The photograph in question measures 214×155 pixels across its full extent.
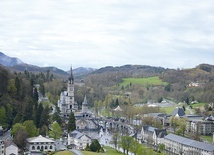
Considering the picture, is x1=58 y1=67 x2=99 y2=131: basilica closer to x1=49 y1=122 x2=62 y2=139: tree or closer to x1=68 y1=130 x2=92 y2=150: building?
x1=49 y1=122 x2=62 y2=139: tree

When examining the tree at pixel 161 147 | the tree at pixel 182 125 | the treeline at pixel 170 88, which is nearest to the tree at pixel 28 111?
the tree at pixel 161 147

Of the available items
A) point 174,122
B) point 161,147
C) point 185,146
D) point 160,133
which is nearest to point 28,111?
point 161,147

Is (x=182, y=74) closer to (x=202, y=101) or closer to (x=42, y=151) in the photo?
(x=202, y=101)

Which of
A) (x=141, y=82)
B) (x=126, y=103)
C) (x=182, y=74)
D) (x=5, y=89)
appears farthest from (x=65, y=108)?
(x=182, y=74)

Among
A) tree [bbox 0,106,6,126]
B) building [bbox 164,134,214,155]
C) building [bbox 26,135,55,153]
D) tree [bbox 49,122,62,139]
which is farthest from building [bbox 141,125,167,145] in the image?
tree [bbox 0,106,6,126]

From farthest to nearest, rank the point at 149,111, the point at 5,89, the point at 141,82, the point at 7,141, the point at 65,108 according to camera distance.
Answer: the point at 141,82 < the point at 149,111 < the point at 65,108 < the point at 5,89 < the point at 7,141

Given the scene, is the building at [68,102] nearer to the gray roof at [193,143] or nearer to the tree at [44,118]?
the tree at [44,118]
